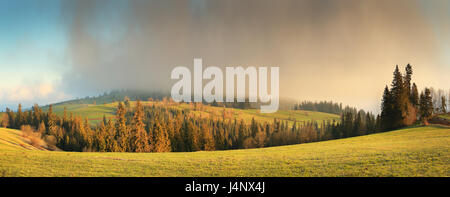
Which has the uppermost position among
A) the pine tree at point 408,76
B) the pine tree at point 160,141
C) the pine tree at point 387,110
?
the pine tree at point 408,76

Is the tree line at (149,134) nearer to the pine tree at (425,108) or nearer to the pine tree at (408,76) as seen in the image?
the pine tree at (408,76)

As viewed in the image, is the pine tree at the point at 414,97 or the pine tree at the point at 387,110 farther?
the pine tree at the point at 414,97

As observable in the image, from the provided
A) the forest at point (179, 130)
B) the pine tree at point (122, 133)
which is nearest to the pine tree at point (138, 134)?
the forest at point (179, 130)

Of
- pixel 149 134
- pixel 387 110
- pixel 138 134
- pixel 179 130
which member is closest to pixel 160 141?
pixel 149 134

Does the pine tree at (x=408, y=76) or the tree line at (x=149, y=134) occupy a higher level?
Answer: the pine tree at (x=408, y=76)

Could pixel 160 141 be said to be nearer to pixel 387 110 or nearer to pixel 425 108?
pixel 387 110

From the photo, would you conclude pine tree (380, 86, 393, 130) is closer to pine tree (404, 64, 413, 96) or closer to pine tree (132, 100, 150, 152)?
pine tree (404, 64, 413, 96)

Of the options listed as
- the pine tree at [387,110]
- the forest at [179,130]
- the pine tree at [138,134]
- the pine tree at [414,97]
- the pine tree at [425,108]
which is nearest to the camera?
the pine tree at [425,108]

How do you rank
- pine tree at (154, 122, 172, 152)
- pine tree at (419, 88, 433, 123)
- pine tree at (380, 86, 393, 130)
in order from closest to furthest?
pine tree at (419, 88, 433, 123) → pine tree at (380, 86, 393, 130) → pine tree at (154, 122, 172, 152)

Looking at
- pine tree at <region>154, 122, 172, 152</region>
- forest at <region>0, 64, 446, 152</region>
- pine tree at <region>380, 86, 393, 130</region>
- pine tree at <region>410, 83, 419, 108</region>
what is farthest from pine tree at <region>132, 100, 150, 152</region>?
pine tree at <region>410, 83, 419, 108</region>

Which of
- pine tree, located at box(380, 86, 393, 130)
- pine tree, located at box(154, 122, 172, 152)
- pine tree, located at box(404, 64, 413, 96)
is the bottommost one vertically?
pine tree, located at box(154, 122, 172, 152)
